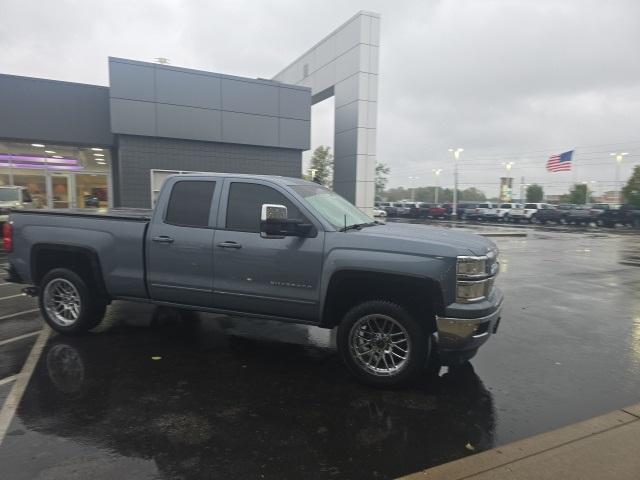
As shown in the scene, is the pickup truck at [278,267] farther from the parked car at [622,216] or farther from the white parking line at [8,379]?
the parked car at [622,216]

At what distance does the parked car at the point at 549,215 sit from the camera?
1620 inches

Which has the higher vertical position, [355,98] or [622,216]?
[355,98]

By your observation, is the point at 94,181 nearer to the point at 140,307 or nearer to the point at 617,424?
the point at 140,307

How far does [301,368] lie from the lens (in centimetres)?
483

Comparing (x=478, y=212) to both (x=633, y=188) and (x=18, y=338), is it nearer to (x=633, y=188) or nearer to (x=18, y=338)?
(x=633, y=188)

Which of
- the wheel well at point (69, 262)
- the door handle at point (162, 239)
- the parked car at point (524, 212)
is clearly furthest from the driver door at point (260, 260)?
the parked car at point (524, 212)

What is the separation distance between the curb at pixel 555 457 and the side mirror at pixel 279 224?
2358mm

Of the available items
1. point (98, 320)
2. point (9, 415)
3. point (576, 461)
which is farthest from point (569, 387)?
point (98, 320)

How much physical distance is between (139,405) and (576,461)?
337 cm

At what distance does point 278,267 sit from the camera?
4.61 m

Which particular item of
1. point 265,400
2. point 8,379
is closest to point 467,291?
point 265,400

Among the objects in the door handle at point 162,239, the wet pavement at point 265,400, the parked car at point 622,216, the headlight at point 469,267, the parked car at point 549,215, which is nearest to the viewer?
the wet pavement at point 265,400

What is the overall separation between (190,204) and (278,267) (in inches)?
54.8

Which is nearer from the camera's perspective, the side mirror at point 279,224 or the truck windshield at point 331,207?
the side mirror at point 279,224
